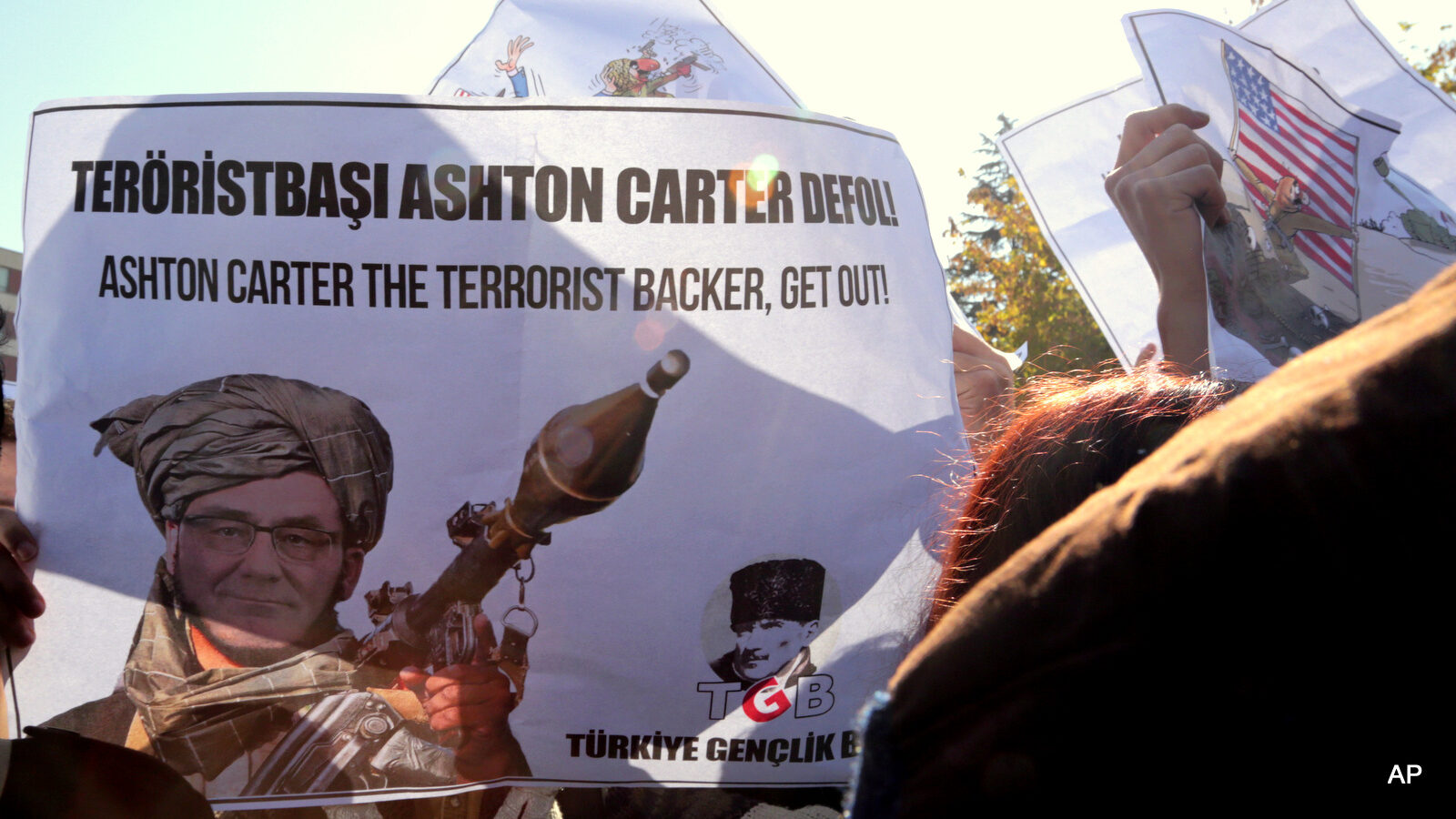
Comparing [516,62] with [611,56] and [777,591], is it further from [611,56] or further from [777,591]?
[777,591]

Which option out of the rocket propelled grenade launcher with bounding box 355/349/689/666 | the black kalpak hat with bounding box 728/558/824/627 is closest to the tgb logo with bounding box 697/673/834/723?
the black kalpak hat with bounding box 728/558/824/627

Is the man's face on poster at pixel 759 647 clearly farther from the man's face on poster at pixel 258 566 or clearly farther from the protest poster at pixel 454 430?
the man's face on poster at pixel 258 566

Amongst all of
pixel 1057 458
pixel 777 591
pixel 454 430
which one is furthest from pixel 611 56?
pixel 1057 458

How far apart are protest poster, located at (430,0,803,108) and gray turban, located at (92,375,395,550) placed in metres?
1.39

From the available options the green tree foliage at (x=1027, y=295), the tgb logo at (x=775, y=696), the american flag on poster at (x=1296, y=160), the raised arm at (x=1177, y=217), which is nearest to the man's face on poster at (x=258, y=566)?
the tgb logo at (x=775, y=696)

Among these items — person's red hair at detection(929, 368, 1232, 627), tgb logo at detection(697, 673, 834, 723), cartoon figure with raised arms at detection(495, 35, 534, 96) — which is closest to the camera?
person's red hair at detection(929, 368, 1232, 627)

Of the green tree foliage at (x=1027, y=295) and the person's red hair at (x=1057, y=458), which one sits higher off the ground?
the green tree foliage at (x=1027, y=295)

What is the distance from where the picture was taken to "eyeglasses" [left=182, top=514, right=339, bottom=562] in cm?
188

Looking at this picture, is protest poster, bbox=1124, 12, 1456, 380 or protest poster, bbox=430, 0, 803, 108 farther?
protest poster, bbox=430, 0, 803, 108

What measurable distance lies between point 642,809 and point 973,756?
1.76 metres

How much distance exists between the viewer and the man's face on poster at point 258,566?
187 centimetres

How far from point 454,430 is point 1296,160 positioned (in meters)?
2.39

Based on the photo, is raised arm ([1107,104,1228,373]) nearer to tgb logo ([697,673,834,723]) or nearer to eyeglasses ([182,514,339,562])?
tgb logo ([697,673,834,723])

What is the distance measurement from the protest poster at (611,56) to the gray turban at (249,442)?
54.8 inches
